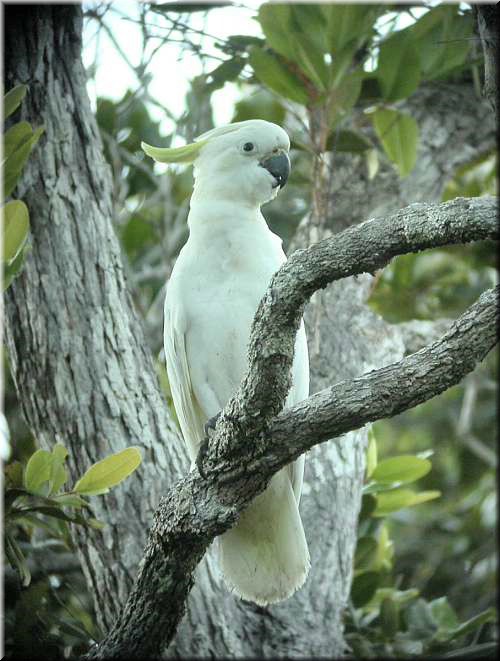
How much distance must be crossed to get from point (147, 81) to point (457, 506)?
2.71 meters

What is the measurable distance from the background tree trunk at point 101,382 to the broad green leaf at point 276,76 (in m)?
0.61

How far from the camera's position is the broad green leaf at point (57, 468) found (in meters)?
2.24

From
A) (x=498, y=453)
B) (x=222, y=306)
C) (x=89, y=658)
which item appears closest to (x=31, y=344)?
(x=222, y=306)

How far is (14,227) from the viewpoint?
219cm

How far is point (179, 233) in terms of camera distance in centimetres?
401

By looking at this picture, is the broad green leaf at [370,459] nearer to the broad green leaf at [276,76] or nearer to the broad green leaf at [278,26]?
the broad green leaf at [276,76]

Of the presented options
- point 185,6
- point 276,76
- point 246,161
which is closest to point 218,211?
point 246,161

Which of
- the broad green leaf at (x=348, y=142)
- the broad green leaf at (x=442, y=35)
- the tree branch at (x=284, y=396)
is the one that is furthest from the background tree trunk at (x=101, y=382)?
the broad green leaf at (x=442, y=35)

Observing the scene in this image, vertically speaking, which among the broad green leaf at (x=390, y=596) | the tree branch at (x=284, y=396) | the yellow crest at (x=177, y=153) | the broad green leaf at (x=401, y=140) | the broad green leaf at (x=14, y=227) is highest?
the broad green leaf at (x=401, y=140)

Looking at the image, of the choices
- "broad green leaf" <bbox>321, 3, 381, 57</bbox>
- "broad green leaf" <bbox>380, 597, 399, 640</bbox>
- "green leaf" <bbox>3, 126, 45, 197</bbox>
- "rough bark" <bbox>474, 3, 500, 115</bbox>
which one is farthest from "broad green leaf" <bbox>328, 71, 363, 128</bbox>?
"broad green leaf" <bbox>380, 597, 399, 640</bbox>

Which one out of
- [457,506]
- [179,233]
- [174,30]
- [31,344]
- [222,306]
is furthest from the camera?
[457,506]

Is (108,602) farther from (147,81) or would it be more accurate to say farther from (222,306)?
(147,81)

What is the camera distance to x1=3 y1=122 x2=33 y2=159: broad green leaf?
2.32 metres

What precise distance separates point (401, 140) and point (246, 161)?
0.90 meters
